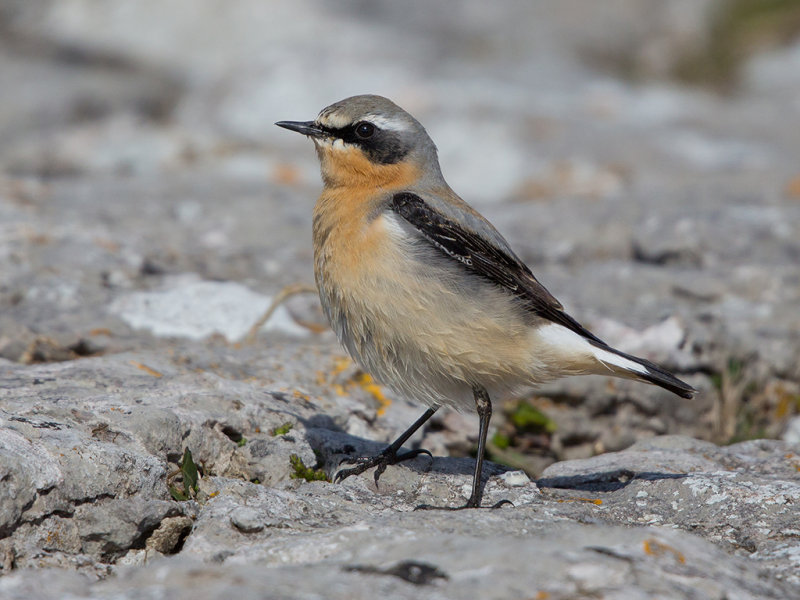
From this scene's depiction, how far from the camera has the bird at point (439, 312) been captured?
5.25 meters

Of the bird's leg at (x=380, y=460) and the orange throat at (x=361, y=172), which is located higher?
the orange throat at (x=361, y=172)

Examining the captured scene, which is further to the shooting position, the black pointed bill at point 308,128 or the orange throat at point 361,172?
the black pointed bill at point 308,128

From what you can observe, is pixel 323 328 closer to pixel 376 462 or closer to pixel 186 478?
pixel 376 462

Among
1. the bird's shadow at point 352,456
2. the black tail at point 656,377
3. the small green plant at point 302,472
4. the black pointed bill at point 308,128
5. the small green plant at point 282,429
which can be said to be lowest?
the small green plant at point 302,472

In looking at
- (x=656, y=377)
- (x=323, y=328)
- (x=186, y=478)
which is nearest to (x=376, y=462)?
(x=186, y=478)

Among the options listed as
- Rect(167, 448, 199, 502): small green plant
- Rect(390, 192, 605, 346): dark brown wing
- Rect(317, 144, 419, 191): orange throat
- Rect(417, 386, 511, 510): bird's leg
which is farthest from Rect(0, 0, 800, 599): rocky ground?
Rect(317, 144, 419, 191): orange throat

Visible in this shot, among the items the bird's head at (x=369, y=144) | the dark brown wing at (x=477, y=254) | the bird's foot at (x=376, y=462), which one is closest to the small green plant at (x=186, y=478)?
the bird's foot at (x=376, y=462)

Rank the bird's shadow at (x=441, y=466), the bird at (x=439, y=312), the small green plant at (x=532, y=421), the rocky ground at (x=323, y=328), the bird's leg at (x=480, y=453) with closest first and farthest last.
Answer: the rocky ground at (x=323, y=328), the bird's leg at (x=480, y=453), the bird at (x=439, y=312), the bird's shadow at (x=441, y=466), the small green plant at (x=532, y=421)

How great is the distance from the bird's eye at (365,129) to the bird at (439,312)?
0.45 meters

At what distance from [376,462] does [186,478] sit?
3.53ft

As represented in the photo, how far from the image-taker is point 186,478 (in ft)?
15.4

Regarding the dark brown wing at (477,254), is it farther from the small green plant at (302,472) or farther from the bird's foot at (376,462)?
the small green plant at (302,472)

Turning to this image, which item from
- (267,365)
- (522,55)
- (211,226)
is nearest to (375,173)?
(267,365)

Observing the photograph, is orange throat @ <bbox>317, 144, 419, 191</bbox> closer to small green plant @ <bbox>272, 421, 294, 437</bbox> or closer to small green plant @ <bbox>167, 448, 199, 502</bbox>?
small green plant @ <bbox>272, 421, 294, 437</bbox>
